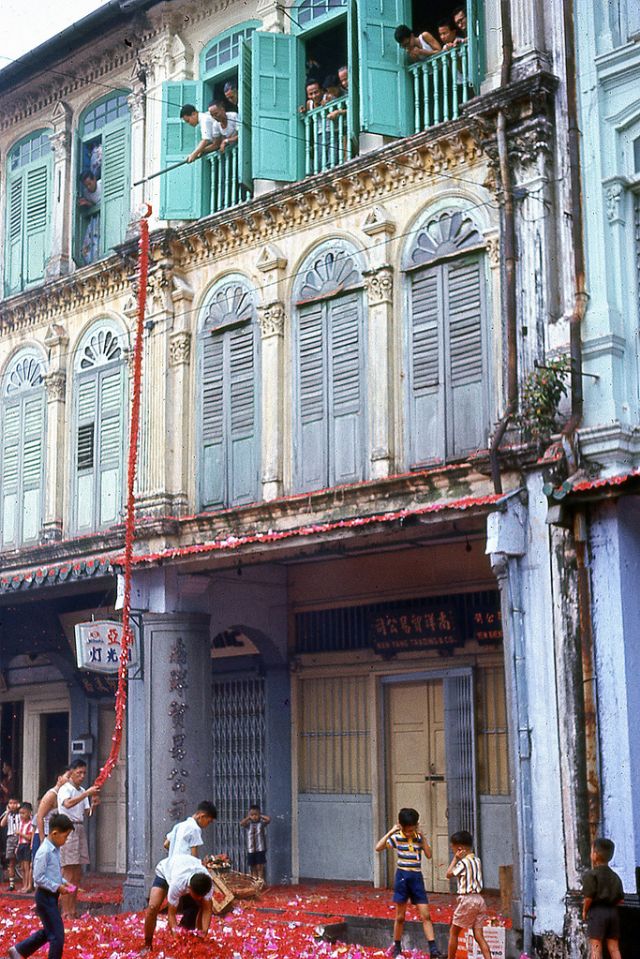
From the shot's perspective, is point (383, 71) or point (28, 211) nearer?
point (383, 71)

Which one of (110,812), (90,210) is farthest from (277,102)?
(110,812)

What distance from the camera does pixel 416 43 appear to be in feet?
49.8

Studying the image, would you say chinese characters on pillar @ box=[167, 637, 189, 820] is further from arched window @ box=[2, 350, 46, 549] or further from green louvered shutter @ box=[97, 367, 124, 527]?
arched window @ box=[2, 350, 46, 549]

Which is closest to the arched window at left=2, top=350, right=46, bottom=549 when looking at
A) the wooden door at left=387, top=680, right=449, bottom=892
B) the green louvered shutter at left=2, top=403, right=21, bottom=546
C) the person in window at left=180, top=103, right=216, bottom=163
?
the green louvered shutter at left=2, top=403, right=21, bottom=546

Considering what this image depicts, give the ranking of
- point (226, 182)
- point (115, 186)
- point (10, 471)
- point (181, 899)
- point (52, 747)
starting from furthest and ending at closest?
1. point (52, 747)
2. point (10, 471)
3. point (115, 186)
4. point (226, 182)
5. point (181, 899)

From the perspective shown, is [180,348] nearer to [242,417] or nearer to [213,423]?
[213,423]

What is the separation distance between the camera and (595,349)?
1259 cm

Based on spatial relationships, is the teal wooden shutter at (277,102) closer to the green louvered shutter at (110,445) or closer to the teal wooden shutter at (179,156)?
the teal wooden shutter at (179,156)

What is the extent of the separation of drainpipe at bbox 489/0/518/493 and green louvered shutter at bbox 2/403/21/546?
30.2 feet

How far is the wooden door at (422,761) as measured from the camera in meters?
16.1

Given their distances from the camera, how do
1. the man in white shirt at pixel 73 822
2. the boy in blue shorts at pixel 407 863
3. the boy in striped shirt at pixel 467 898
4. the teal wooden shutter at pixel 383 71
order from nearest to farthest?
the boy in striped shirt at pixel 467 898
the boy in blue shorts at pixel 407 863
the man in white shirt at pixel 73 822
the teal wooden shutter at pixel 383 71

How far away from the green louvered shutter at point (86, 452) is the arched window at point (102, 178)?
2055mm

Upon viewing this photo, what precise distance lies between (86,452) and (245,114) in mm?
5258

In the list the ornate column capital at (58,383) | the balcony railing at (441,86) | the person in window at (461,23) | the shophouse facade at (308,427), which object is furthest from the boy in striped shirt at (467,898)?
the ornate column capital at (58,383)
